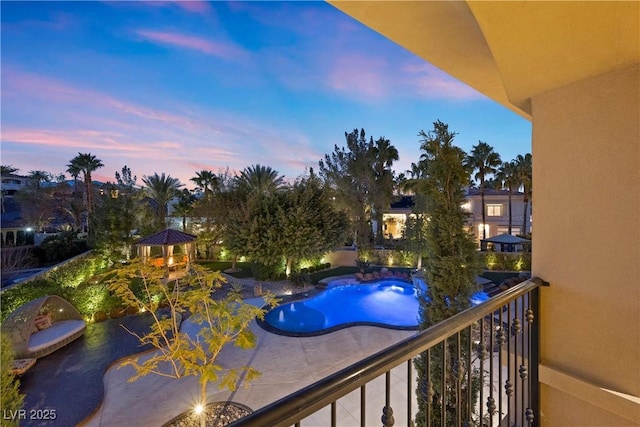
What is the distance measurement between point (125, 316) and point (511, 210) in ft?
90.5

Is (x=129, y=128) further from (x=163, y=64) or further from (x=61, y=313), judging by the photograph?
(x=61, y=313)

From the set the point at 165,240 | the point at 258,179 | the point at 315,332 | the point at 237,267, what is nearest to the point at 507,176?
the point at 258,179

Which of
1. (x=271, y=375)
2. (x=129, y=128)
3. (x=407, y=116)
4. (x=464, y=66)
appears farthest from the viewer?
(x=407, y=116)

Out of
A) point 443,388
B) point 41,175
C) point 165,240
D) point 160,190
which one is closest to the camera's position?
point 443,388

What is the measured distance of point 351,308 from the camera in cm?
1234

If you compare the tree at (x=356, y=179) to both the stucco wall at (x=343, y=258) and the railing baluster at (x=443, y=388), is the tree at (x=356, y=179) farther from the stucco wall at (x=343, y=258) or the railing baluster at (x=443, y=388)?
the railing baluster at (x=443, y=388)

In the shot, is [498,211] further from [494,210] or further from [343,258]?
[343,258]

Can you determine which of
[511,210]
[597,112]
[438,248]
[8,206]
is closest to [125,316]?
[438,248]

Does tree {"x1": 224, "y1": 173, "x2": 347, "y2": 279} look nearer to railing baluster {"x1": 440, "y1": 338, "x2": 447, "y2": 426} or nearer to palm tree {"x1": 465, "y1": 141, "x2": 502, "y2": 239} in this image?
railing baluster {"x1": 440, "y1": 338, "x2": 447, "y2": 426}

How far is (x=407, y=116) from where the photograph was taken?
18297mm

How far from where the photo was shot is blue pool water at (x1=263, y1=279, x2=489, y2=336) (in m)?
9.99

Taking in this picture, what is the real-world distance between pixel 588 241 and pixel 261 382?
6020mm

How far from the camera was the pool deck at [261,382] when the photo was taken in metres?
4.98

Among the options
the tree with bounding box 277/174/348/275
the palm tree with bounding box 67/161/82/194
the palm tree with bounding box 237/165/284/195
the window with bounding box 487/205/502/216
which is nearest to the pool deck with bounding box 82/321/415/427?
the tree with bounding box 277/174/348/275
